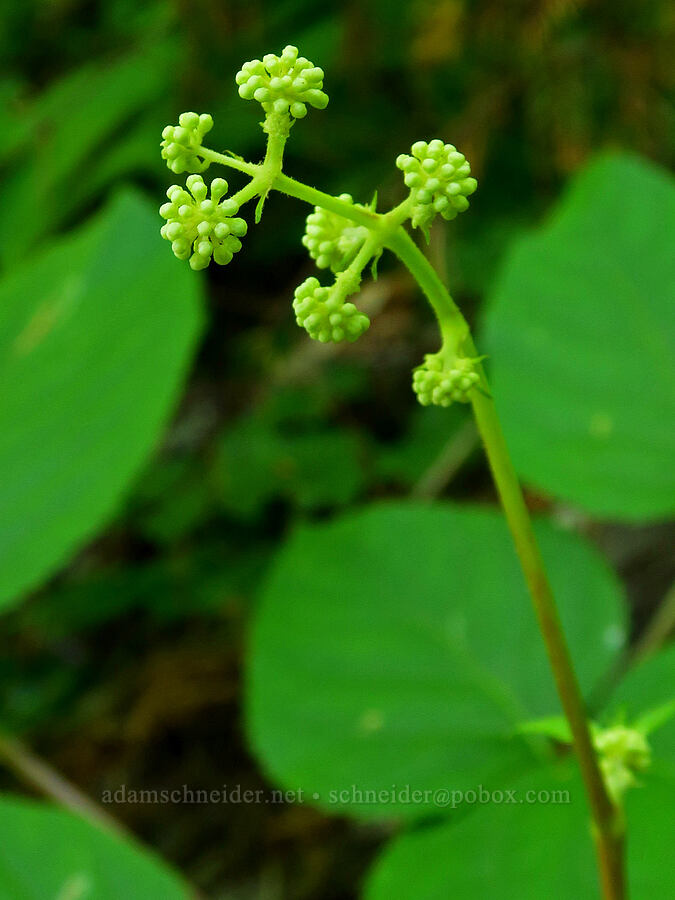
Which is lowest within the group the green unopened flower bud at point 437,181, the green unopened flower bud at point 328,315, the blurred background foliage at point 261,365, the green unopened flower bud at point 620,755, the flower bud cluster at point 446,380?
the blurred background foliage at point 261,365

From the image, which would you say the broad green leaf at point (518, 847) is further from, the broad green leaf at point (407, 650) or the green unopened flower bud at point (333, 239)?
the green unopened flower bud at point (333, 239)

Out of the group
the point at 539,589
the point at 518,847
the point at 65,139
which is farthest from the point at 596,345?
the point at 65,139

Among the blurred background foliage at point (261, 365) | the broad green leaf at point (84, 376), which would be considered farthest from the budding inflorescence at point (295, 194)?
the blurred background foliage at point (261, 365)

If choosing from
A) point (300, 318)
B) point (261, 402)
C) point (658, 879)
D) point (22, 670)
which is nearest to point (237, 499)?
point (261, 402)

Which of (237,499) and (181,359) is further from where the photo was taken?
(237,499)

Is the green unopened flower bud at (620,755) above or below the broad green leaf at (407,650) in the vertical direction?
above

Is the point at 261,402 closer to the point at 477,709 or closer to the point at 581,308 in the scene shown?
the point at 581,308

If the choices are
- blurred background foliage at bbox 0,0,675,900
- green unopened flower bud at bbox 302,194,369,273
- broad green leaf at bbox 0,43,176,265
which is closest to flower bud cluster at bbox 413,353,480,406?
green unopened flower bud at bbox 302,194,369,273
